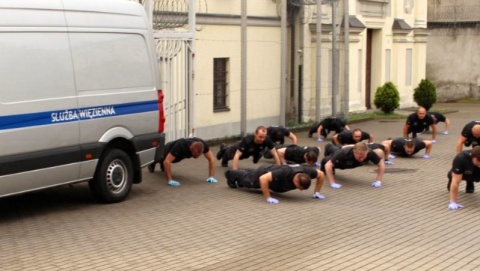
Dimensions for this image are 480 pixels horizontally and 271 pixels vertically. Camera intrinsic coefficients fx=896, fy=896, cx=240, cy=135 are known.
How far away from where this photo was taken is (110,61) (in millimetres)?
12133

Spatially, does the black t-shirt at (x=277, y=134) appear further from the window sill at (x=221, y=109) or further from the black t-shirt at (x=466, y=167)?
the black t-shirt at (x=466, y=167)

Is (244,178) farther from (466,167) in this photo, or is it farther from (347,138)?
(347,138)

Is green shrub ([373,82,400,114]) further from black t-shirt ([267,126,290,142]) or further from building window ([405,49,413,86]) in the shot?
black t-shirt ([267,126,290,142])

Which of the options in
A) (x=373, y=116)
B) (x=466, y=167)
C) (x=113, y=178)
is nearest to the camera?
(x=113, y=178)

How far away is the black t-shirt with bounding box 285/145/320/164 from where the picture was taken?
626 inches

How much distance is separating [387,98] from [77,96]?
63.6 ft

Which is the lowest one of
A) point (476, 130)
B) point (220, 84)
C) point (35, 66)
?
point (476, 130)

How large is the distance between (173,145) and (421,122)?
8.68 metres

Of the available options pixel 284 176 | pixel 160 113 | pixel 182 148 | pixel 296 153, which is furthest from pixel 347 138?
pixel 160 113

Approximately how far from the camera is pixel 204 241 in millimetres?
10016

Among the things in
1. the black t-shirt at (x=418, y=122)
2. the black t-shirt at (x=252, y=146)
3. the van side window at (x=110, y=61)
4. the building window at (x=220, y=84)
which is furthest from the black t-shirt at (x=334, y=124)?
the van side window at (x=110, y=61)

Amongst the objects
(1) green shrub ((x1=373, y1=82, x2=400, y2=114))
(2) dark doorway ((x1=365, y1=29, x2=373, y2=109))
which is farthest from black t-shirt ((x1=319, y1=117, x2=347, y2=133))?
(2) dark doorway ((x1=365, y1=29, x2=373, y2=109))

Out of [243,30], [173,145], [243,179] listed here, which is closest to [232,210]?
[243,179]

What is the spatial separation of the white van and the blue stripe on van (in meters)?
0.01
